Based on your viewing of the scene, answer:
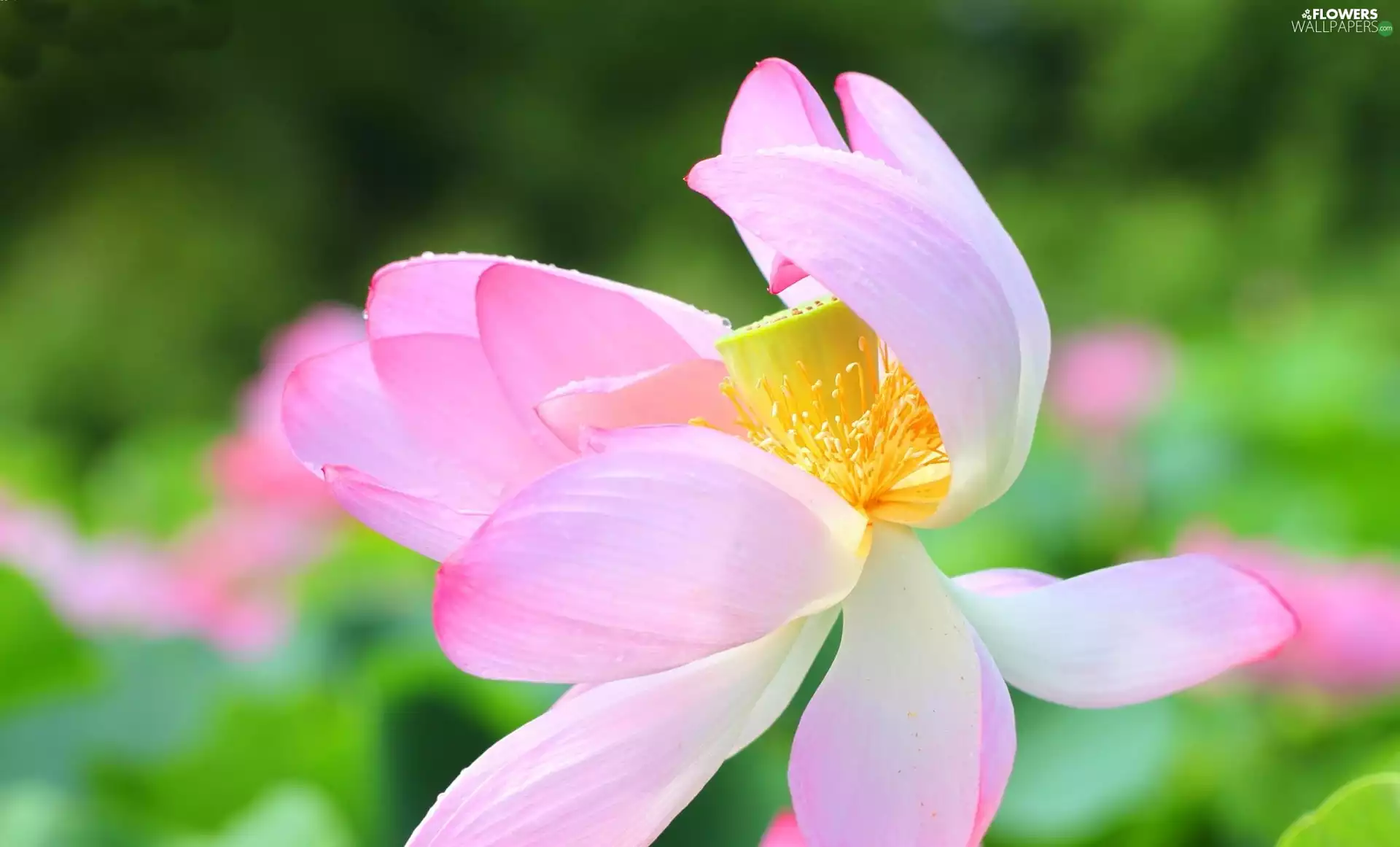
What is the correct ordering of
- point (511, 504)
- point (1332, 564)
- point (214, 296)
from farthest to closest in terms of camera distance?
point (214, 296) < point (1332, 564) < point (511, 504)

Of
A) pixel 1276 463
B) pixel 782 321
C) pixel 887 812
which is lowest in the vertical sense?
pixel 1276 463

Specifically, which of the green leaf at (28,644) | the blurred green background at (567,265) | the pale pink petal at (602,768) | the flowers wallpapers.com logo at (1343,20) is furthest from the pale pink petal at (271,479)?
the pale pink petal at (602,768)

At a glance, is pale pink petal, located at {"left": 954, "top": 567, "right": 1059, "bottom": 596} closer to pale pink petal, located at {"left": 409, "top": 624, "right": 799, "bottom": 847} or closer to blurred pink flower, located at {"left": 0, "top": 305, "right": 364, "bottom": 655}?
pale pink petal, located at {"left": 409, "top": 624, "right": 799, "bottom": 847}

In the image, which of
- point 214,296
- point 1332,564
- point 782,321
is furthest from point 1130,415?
point 214,296

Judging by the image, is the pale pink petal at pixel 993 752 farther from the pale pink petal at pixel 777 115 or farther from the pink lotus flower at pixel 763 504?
the pale pink petal at pixel 777 115

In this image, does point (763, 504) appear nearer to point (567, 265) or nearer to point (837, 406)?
point (837, 406)

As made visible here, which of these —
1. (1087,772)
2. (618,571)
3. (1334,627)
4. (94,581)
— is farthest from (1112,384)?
(618,571)

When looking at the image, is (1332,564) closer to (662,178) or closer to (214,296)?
(214,296)
